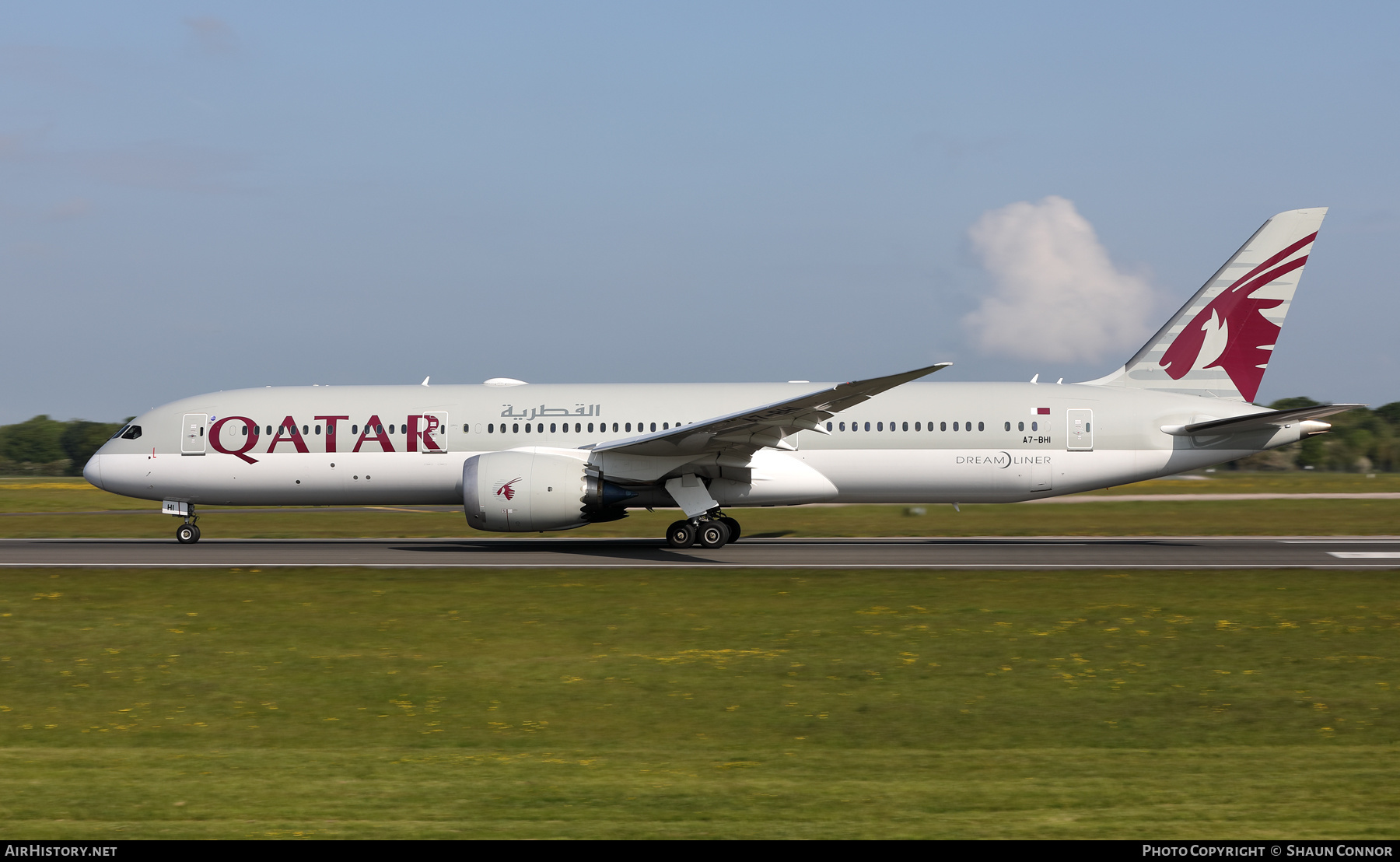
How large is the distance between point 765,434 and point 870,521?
12384mm

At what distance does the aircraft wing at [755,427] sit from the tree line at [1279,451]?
3750 cm

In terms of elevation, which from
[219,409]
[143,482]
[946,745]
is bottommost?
[946,745]

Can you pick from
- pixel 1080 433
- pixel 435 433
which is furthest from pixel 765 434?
pixel 435 433

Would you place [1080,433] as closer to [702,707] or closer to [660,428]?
[660,428]

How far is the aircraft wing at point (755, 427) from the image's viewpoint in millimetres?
23266

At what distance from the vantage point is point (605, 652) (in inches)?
548

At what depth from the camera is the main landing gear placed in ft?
84.2

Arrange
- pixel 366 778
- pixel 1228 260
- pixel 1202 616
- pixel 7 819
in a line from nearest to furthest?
pixel 7 819 < pixel 366 778 < pixel 1202 616 < pixel 1228 260

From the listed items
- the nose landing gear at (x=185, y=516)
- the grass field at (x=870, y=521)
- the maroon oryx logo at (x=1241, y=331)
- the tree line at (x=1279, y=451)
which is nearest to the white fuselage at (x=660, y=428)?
the nose landing gear at (x=185, y=516)

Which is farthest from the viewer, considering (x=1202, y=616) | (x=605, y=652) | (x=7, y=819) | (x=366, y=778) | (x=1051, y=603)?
(x=1051, y=603)

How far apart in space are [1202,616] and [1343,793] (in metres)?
8.23

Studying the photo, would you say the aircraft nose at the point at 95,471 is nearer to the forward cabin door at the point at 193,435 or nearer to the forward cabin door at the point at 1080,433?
the forward cabin door at the point at 193,435
